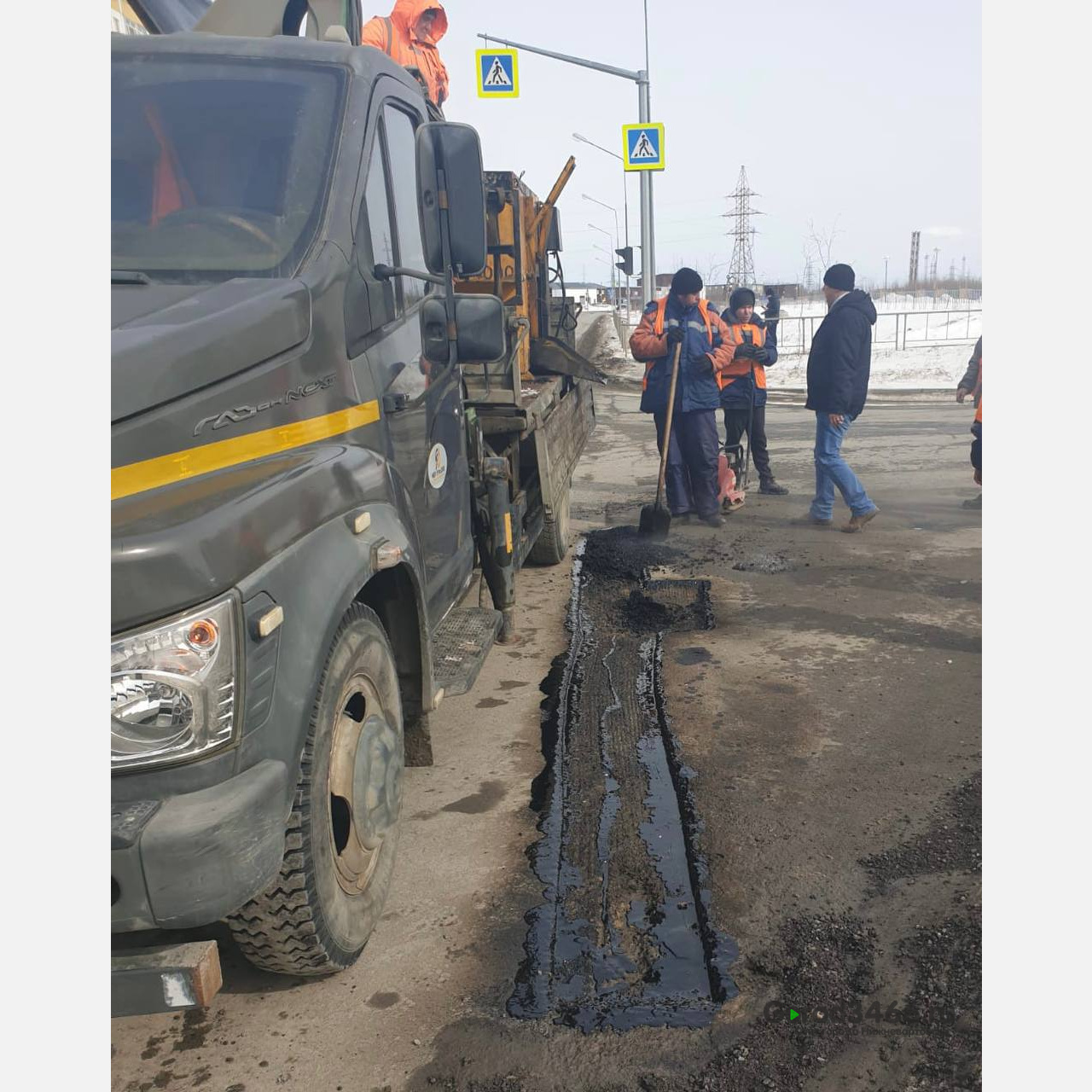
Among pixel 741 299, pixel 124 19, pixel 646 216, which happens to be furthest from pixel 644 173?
pixel 124 19

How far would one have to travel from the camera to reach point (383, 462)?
3289mm

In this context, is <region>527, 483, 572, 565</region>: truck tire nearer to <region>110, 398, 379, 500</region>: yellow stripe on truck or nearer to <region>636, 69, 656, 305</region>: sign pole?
<region>110, 398, 379, 500</region>: yellow stripe on truck

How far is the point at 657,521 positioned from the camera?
27.3ft

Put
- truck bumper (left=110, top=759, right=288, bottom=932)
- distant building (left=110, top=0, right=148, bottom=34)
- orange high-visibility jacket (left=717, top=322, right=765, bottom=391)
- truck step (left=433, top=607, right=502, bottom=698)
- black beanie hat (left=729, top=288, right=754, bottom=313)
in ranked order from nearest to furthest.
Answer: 1. truck bumper (left=110, top=759, right=288, bottom=932)
2. truck step (left=433, top=607, right=502, bottom=698)
3. distant building (left=110, top=0, right=148, bottom=34)
4. orange high-visibility jacket (left=717, top=322, right=765, bottom=391)
5. black beanie hat (left=729, top=288, right=754, bottom=313)

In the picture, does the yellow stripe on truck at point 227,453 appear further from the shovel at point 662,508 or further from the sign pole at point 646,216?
the sign pole at point 646,216

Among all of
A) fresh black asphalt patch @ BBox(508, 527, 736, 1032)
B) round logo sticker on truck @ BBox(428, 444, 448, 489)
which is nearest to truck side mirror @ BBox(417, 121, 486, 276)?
round logo sticker on truck @ BBox(428, 444, 448, 489)

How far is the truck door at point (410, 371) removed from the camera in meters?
3.40

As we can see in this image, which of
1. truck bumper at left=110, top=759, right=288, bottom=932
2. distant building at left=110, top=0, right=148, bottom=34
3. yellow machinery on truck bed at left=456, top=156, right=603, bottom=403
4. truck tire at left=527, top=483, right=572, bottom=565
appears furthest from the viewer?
yellow machinery on truck bed at left=456, top=156, right=603, bottom=403

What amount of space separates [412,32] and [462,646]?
172 inches

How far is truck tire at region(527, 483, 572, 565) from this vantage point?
7223mm

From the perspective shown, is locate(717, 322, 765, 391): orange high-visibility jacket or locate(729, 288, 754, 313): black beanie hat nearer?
locate(717, 322, 765, 391): orange high-visibility jacket

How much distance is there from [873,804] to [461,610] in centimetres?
181

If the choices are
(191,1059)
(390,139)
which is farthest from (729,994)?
(390,139)

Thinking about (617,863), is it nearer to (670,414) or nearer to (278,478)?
(278,478)
